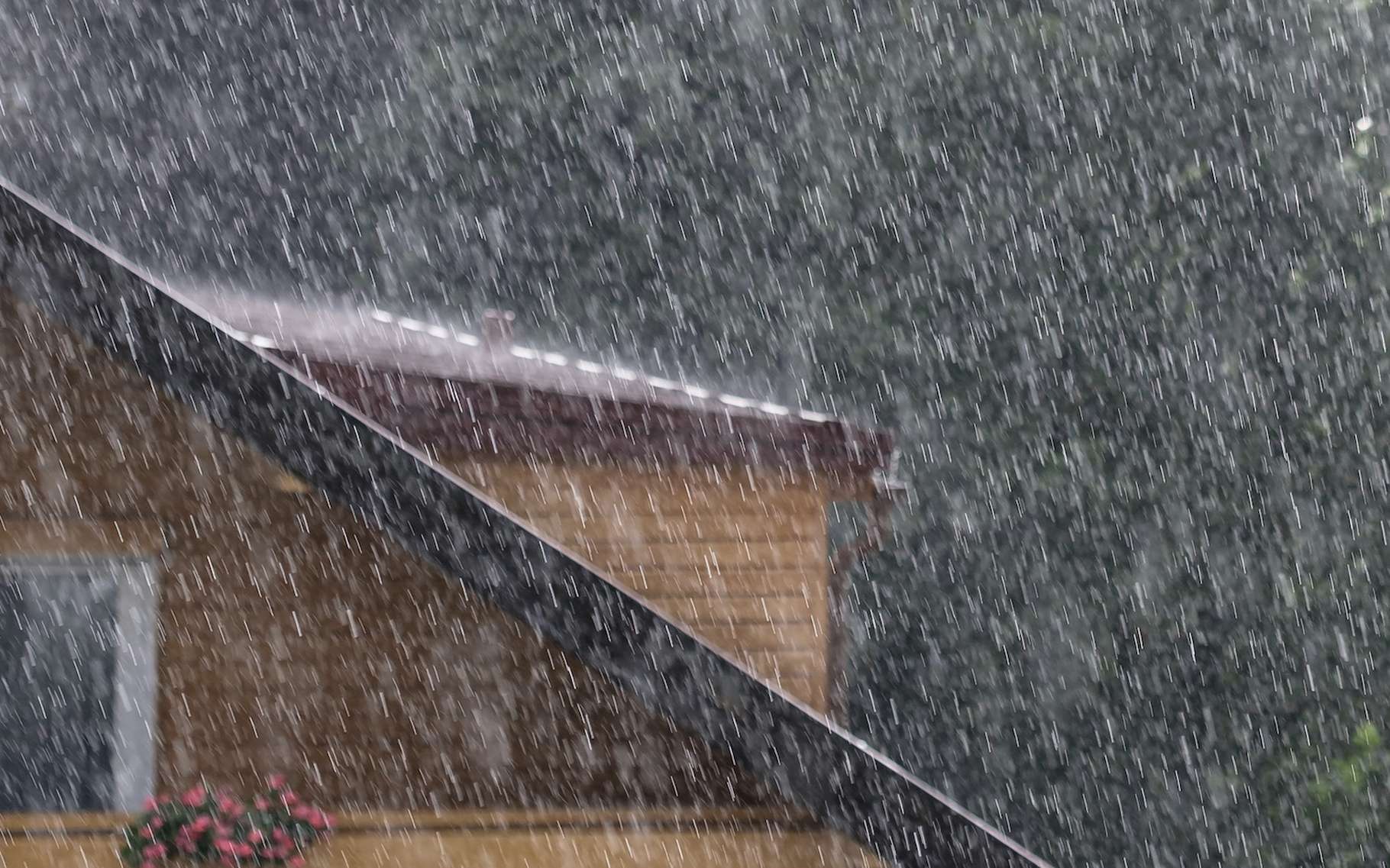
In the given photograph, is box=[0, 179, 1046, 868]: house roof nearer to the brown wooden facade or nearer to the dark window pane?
the brown wooden facade

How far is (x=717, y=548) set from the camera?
6797 millimetres

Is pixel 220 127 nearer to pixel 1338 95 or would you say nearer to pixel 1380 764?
pixel 1338 95

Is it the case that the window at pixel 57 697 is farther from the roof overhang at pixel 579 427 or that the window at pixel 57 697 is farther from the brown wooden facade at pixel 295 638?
the roof overhang at pixel 579 427

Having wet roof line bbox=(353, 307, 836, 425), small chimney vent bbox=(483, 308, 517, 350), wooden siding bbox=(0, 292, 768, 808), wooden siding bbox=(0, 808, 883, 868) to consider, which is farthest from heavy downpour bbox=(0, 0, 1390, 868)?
wooden siding bbox=(0, 808, 883, 868)

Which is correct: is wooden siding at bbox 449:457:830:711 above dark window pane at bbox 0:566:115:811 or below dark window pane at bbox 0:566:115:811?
above

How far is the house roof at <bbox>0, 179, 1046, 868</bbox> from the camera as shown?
3639mm

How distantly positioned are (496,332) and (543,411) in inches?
79.9

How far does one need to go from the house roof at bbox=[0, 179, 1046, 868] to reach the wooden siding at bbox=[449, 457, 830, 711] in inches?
99.2

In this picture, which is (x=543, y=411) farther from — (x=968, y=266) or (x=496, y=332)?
(x=968, y=266)

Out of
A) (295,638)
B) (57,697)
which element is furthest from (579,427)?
(57,697)

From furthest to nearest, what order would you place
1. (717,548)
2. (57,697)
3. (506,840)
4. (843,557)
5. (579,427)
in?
(843,557)
(57,697)
(717,548)
(579,427)
(506,840)

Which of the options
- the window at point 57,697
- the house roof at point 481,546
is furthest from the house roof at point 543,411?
the house roof at point 481,546

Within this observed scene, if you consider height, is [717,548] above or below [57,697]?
above

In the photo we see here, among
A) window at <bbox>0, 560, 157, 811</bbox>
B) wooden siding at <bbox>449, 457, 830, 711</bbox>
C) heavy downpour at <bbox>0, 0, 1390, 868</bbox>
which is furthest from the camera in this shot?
heavy downpour at <bbox>0, 0, 1390, 868</bbox>
